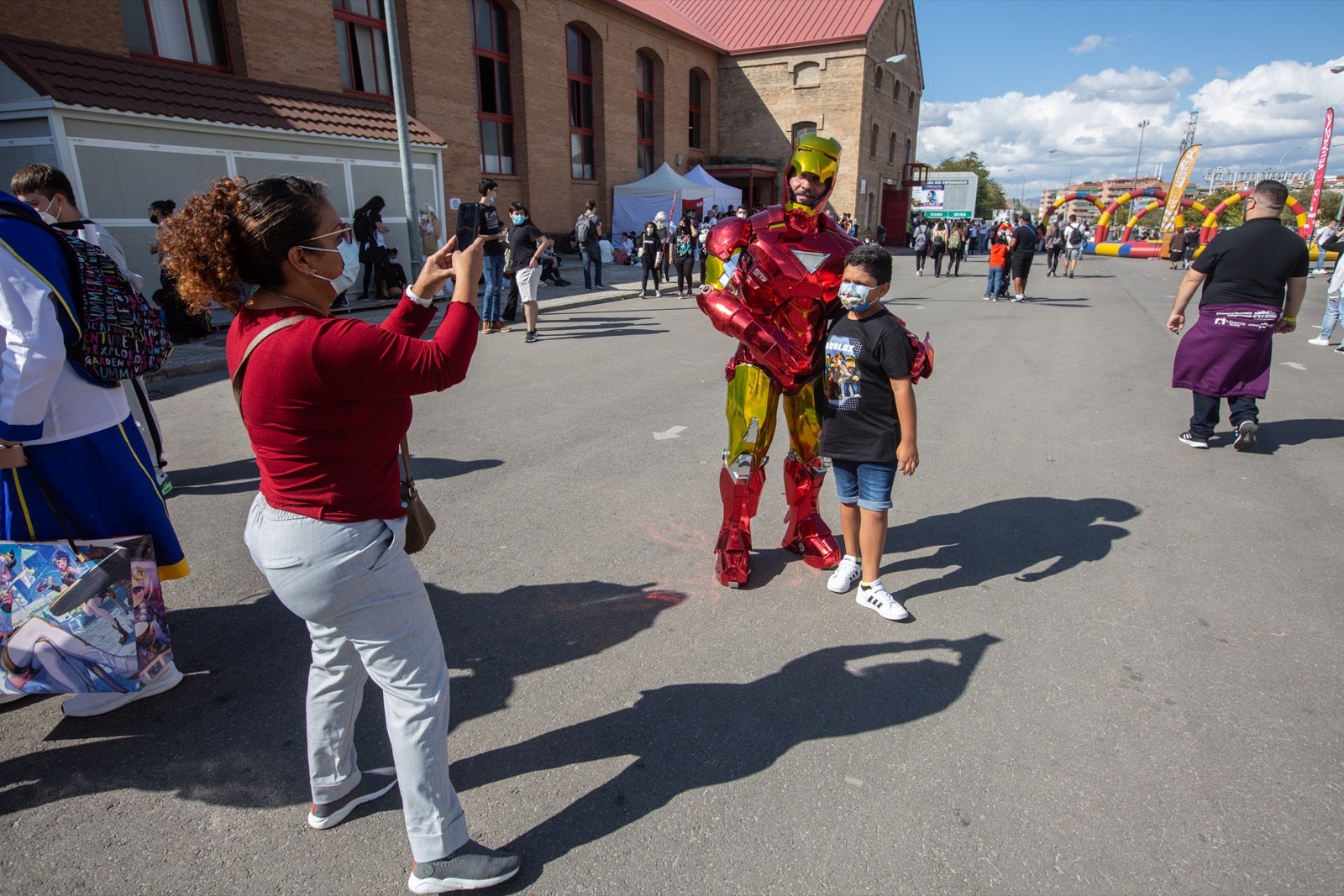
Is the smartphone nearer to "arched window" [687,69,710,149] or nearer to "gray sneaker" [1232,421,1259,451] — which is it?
"gray sneaker" [1232,421,1259,451]

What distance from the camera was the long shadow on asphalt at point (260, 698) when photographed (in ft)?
7.67

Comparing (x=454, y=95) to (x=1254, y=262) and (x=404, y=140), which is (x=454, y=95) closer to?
(x=404, y=140)

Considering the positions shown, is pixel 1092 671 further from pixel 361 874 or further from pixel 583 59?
pixel 583 59

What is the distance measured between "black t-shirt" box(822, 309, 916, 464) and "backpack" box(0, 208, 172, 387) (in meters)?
2.69

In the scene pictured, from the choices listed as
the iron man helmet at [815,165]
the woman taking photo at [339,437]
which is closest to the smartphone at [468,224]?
the woman taking photo at [339,437]

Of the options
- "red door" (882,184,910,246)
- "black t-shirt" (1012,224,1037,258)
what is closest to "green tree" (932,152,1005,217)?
"red door" (882,184,910,246)

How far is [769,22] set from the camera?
113 ft

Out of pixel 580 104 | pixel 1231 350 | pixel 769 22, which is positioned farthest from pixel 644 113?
pixel 1231 350

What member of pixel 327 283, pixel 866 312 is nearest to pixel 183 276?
pixel 327 283

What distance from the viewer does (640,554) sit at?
12.8ft

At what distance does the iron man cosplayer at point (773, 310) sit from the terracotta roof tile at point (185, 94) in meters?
10.6

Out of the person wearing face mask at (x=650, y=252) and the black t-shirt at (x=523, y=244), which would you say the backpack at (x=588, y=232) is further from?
the black t-shirt at (x=523, y=244)

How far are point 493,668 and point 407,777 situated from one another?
3.53 feet

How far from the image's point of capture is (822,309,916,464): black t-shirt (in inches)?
122
